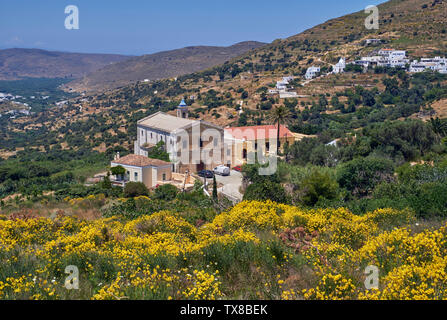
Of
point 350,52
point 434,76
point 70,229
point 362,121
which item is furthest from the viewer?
point 350,52

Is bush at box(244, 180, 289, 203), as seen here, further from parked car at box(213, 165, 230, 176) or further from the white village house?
the white village house

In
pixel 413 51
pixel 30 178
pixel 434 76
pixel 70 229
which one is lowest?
pixel 30 178

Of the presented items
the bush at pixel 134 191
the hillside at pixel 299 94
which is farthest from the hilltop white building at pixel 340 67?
the bush at pixel 134 191

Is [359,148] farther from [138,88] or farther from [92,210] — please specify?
[138,88]

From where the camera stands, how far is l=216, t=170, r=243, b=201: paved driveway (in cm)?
2855

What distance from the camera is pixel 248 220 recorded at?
10727 mm

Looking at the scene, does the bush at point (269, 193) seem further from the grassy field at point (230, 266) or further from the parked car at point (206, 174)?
the parked car at point (206, 174)

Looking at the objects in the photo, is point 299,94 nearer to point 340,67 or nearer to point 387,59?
point 340,67

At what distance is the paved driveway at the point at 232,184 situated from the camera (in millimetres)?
28547

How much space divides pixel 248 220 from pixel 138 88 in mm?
116642

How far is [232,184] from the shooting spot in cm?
3250

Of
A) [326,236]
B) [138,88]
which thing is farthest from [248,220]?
[138,88]

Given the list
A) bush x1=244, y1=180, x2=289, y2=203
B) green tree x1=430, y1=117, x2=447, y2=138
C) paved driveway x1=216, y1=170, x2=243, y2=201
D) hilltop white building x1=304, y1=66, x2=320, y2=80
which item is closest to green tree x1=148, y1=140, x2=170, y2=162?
paved driveway x1=216, y1=170, x2=243, y2=201

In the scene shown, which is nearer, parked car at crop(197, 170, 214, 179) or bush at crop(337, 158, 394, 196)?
bush at crop(337, 158, 394, 196)
